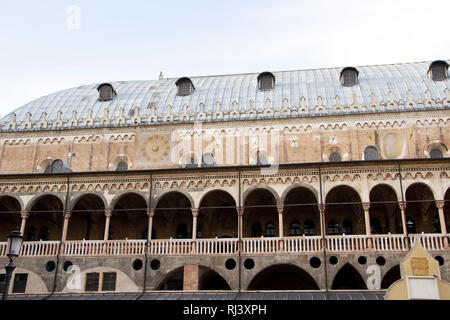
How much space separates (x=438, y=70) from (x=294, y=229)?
47.3 feet

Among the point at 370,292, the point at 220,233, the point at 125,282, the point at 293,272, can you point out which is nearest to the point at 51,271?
the point at 125,282

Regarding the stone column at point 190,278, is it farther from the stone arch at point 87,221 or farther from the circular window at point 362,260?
the circular window at point 362,260

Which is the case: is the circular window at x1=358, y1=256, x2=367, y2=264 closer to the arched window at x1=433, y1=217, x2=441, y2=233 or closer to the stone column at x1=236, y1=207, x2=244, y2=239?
the stone column at x1=236, y1=207, x2=244, y2=239

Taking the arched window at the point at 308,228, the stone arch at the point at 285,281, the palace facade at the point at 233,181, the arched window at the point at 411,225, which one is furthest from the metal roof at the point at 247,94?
the stone arch at the point at 285,281

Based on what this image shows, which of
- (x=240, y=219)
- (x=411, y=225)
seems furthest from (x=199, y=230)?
(x=411, y=225)

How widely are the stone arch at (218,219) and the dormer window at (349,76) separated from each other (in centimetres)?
1147

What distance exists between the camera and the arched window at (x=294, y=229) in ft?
93.6

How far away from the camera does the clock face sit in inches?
1223

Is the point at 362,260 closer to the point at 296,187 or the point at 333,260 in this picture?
the point at 333,260

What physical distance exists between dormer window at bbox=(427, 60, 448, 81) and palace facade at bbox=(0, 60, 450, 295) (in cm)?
9

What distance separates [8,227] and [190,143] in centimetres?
1247

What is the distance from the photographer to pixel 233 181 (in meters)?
26.1

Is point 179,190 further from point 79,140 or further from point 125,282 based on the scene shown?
point 79,140

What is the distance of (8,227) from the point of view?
30250 millimetres
